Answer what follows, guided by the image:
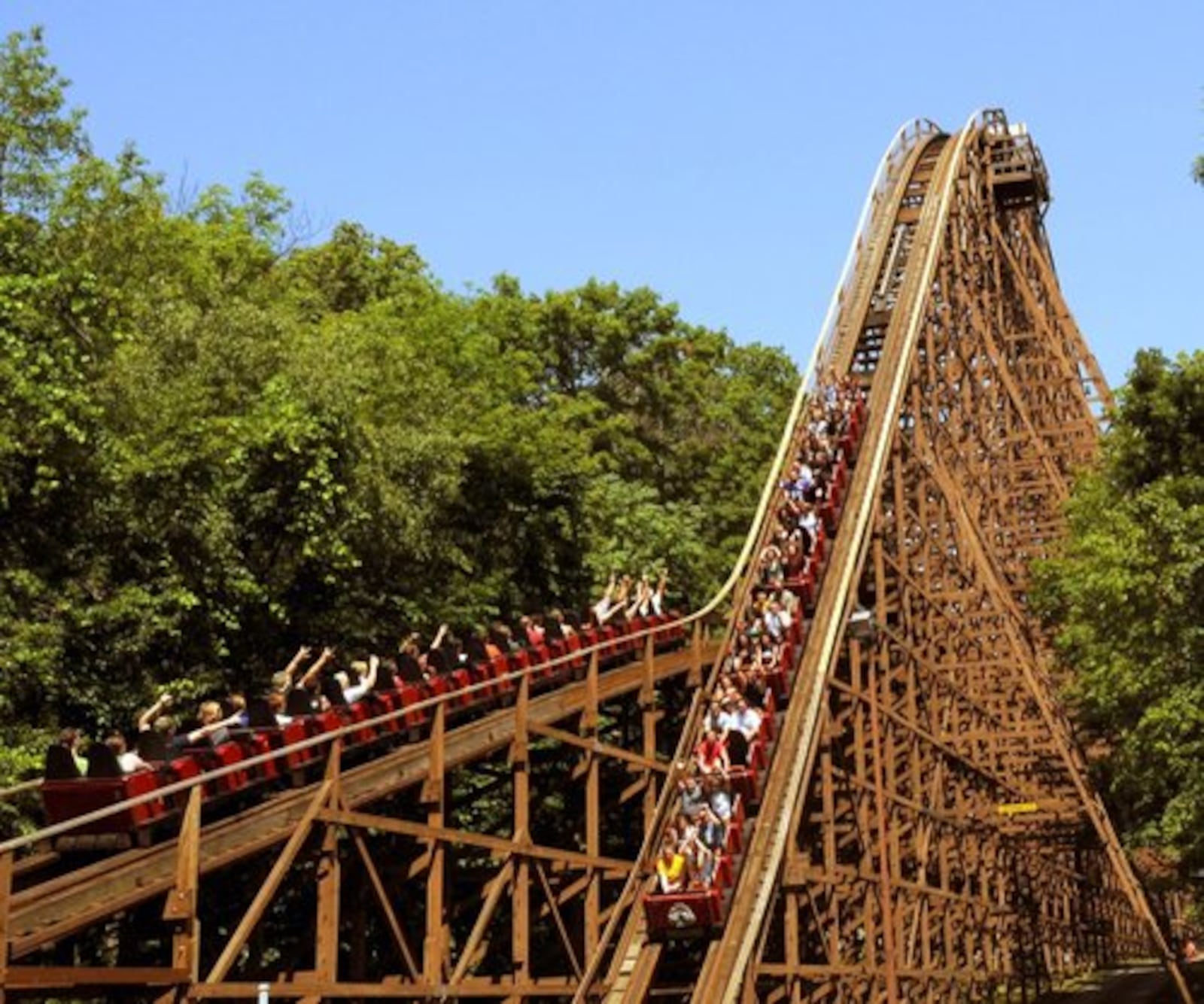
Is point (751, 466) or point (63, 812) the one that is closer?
point (63, 812)

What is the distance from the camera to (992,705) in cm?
3075

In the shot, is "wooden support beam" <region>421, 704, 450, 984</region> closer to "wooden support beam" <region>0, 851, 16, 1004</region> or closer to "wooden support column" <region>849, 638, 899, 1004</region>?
"wooden support beam" <region>0, 851, 16, 1004</region>

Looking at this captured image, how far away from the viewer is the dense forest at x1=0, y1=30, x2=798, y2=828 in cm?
2192

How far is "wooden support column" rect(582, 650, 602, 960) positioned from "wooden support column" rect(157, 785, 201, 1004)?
835 centimetres

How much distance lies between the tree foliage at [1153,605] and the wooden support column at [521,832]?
28.6ft

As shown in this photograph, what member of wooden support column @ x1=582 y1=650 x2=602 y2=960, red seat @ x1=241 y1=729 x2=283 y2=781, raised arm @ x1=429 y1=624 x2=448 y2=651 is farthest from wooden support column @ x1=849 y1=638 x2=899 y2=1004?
red seat @ x1=241 y1=729 x2=283 y2=781

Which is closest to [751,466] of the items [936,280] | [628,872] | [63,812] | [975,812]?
[936,280]

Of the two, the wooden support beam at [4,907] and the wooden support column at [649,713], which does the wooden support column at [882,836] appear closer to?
the wooden support column at [649,713]

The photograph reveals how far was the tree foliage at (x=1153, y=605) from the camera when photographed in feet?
73.2

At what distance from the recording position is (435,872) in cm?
1712

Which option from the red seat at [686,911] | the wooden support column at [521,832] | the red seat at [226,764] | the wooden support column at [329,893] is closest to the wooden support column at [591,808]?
the wooden support column at [521,832]

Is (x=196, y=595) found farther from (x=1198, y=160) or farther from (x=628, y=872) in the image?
(x=1198, y=160)

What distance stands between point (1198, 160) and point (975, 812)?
14.1 m

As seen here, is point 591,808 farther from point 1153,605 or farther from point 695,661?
point 1153,605
